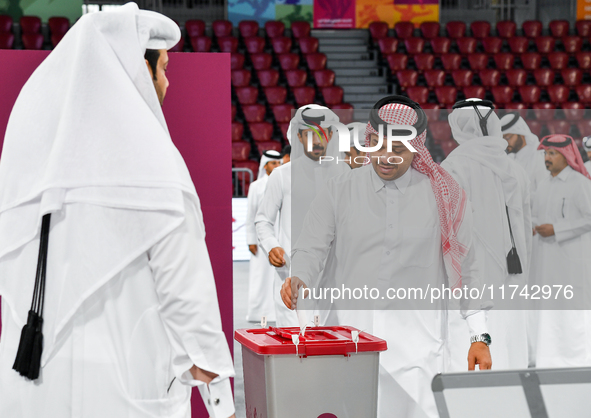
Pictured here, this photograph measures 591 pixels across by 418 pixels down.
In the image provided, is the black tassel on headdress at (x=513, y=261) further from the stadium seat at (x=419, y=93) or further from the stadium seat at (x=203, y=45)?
the stadium seat at (x=203, y=45)

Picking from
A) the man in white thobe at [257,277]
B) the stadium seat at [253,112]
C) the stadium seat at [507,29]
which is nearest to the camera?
the man in white thobe at [257,277]

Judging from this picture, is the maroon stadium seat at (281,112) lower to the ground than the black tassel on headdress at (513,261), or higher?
higher

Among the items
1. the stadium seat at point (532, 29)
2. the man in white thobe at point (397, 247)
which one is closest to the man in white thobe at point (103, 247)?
the man in white thobe at point (397, 247)

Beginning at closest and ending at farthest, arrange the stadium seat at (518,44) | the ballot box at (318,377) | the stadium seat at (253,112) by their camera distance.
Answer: the ballot box at (318,377) → the stadium seat at (253,112) → the stadium seat at (518,44)

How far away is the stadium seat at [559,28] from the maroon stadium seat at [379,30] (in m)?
3.17

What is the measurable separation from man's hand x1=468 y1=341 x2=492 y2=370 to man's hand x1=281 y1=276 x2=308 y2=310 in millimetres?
632

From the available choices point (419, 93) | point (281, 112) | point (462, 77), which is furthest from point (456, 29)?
point (281, 112)

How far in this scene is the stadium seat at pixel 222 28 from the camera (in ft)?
38.8

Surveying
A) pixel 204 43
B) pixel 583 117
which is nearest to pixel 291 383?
pixel 583 117

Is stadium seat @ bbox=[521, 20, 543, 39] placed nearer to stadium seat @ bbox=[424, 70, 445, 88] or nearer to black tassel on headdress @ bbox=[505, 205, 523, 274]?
stadium seat @ bbox=[424, 70, 445, 88]

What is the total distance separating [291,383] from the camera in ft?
7.02

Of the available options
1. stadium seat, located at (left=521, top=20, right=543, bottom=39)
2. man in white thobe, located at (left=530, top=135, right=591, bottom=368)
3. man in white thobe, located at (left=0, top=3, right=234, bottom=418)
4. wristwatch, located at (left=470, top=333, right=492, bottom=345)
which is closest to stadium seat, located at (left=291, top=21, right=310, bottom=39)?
stadium seat, located at (left=521, top=20, right=543, bottom=39)

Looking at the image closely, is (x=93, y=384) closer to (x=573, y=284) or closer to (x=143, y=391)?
(x=143, y=391)

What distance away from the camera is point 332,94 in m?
11.2
